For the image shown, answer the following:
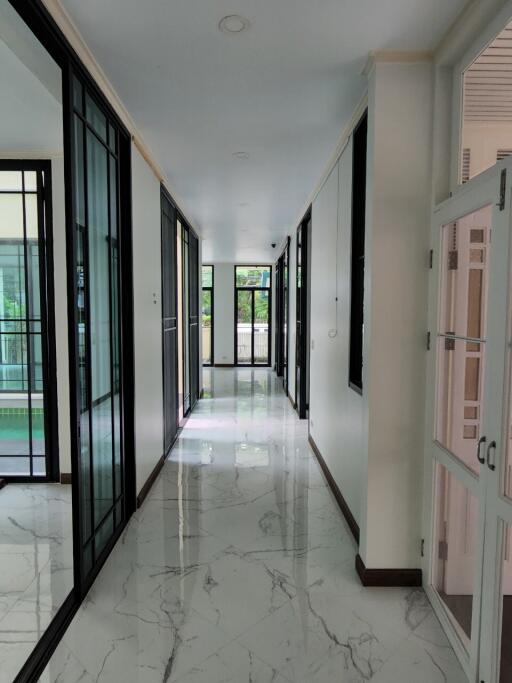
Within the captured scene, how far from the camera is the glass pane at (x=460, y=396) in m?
2.11

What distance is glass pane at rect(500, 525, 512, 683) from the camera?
71.4 inches

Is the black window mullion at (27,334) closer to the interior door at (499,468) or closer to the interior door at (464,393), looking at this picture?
the interior door at (464,393)

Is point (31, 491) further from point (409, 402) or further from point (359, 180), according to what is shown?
point (359, 180)

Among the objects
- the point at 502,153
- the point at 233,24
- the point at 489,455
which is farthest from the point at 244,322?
the point at 489,455

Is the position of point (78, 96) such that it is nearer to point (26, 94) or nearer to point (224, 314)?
point (26, 94)

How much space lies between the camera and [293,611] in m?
2.46

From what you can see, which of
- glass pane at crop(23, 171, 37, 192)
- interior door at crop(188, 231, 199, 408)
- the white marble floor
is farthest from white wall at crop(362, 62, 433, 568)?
interior door at crop(188, 231, 199, 408)

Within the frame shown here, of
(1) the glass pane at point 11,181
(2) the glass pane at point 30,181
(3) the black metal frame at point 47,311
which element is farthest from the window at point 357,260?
(1) the glass pane at point 11,181

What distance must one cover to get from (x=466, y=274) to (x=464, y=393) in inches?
22.0

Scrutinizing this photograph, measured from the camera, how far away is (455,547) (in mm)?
2332

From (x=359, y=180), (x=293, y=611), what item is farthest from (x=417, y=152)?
(x=293, y=611)

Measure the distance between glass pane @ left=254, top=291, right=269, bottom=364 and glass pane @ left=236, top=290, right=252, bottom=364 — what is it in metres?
0.18

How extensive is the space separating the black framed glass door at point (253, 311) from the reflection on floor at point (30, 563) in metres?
9.90

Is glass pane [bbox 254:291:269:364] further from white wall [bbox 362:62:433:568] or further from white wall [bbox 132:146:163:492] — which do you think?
white wall [bbox 362:62:433:568]
